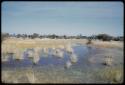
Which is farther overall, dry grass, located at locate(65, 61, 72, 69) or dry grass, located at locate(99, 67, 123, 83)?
dry grass, located at locate(65, 61, 72, 69)

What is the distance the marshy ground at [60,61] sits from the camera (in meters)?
3.85

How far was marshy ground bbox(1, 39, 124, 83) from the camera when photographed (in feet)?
12.6

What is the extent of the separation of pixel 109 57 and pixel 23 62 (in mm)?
1159

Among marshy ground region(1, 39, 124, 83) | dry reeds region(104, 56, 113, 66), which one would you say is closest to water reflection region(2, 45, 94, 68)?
marshy ground region(1, 39, 124, 83)

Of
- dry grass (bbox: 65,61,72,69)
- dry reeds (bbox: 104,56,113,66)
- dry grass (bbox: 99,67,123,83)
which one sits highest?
dry reeds (bbox: 104,56,113,66)

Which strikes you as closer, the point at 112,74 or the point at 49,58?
the point at 112,74

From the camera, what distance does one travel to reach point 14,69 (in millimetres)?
3994

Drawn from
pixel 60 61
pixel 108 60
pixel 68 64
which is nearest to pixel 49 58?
pixel 60 61

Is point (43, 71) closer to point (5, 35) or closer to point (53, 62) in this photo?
point (53, 62)

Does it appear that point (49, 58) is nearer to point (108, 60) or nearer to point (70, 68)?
point (70, 68)

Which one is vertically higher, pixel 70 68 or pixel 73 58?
pixel 73 58

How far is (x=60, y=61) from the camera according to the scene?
3.94 metres

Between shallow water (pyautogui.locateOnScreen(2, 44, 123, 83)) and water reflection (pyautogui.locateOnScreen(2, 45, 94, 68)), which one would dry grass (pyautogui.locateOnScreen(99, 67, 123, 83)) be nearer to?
shallow water (pyautogui.locateOnScreen(2, 44, 123, 83))

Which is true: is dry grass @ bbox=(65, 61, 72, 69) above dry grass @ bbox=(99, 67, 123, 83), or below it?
above
